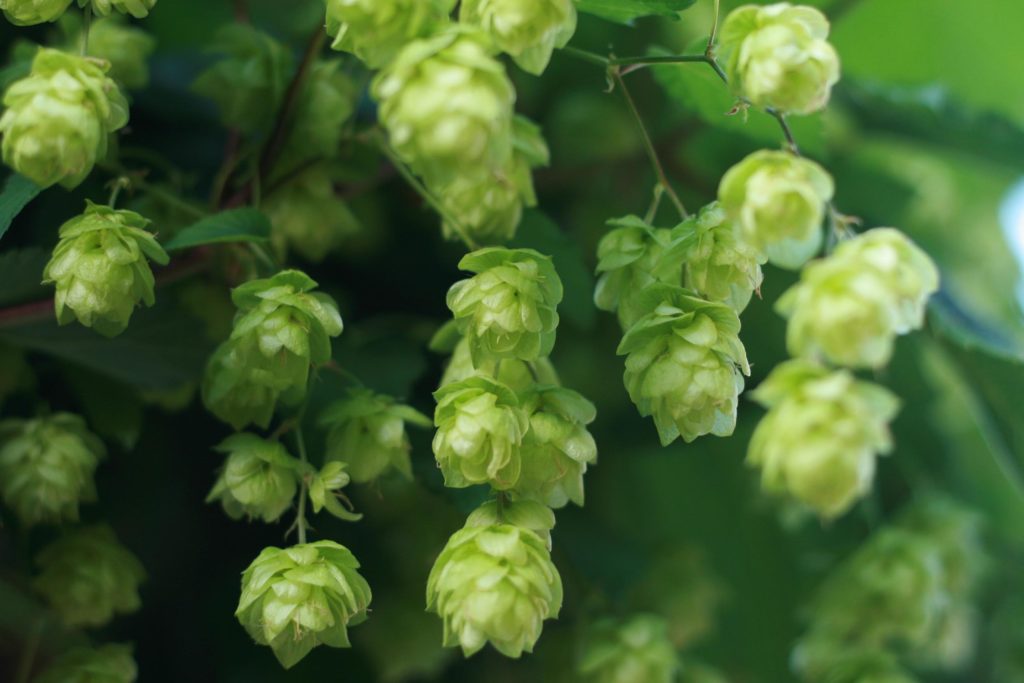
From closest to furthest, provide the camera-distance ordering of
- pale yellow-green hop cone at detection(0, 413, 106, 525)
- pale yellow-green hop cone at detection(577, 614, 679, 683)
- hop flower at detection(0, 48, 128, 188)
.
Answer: hop flower at detection(0, 48, 128, 188), pale yellow-green hop cone at detection(0, 413, 106, 525), pale yellow-green hop cone at detection(577, 614, 679, 683)

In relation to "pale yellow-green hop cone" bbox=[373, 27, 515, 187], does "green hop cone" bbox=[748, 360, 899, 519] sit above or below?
below

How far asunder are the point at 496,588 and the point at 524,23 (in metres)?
0.29

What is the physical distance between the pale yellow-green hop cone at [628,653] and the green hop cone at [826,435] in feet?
1.18

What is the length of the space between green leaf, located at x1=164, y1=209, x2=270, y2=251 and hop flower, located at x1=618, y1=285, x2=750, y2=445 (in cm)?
24

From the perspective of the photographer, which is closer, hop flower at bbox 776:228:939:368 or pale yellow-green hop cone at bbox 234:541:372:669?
hop flower at bbox 776:228:939:368

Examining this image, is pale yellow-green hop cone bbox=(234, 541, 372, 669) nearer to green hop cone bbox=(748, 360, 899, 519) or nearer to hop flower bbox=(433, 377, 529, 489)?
hop flower bbox=(433, 377, 529, 489)

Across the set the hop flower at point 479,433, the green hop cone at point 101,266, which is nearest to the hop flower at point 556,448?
the hop flower at point 479,433

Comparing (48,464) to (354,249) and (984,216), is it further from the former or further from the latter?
(984,216)

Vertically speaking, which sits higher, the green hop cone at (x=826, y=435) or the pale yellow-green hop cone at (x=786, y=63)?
the pale yellow-green hop cone at (x=786, y=63)

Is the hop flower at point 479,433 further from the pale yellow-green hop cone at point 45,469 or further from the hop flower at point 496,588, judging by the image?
the pale yellow-green hop cone at point 45,469

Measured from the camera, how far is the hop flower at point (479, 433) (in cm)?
58

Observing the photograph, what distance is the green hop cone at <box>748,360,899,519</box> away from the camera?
47 cm

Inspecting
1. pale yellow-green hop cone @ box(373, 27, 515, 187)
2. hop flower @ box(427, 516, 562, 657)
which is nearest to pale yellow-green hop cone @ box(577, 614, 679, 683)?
hop flower @ box(427, 516, 562, 657)

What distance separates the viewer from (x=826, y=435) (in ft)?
1.56
